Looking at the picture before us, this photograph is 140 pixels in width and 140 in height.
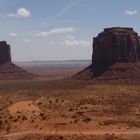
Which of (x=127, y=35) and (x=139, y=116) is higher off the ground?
(x=127, y=35)

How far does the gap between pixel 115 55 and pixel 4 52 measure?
185 feet

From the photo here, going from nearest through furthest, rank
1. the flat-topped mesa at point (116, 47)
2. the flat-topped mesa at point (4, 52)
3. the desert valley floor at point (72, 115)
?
the desert valley floor at point (72, 115) < the flat-topped mesa at point (116, 47) < the flat-topped mesa at point (4, 52)

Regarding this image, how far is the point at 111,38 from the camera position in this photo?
386ft

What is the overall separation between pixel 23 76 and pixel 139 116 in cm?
9953

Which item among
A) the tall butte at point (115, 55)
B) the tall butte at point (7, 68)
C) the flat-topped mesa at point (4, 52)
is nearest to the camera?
the tall butte at point (115, 55)

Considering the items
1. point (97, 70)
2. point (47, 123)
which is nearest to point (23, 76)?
point (97, 70)

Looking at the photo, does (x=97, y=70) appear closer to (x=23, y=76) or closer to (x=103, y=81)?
(x=103, y=81)

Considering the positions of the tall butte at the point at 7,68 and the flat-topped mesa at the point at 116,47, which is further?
the tall butte at the point at 7,68

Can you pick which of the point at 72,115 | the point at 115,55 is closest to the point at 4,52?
the point at 115,55

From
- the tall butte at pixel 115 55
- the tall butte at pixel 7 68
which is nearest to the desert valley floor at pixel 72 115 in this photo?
the tall butte at pixel 115 55

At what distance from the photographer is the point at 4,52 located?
159 meters

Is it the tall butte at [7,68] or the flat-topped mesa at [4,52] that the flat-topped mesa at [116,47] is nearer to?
the tall butte at [7,68]

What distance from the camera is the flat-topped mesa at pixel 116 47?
118m

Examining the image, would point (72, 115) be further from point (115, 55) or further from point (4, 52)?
point (4, 52)
